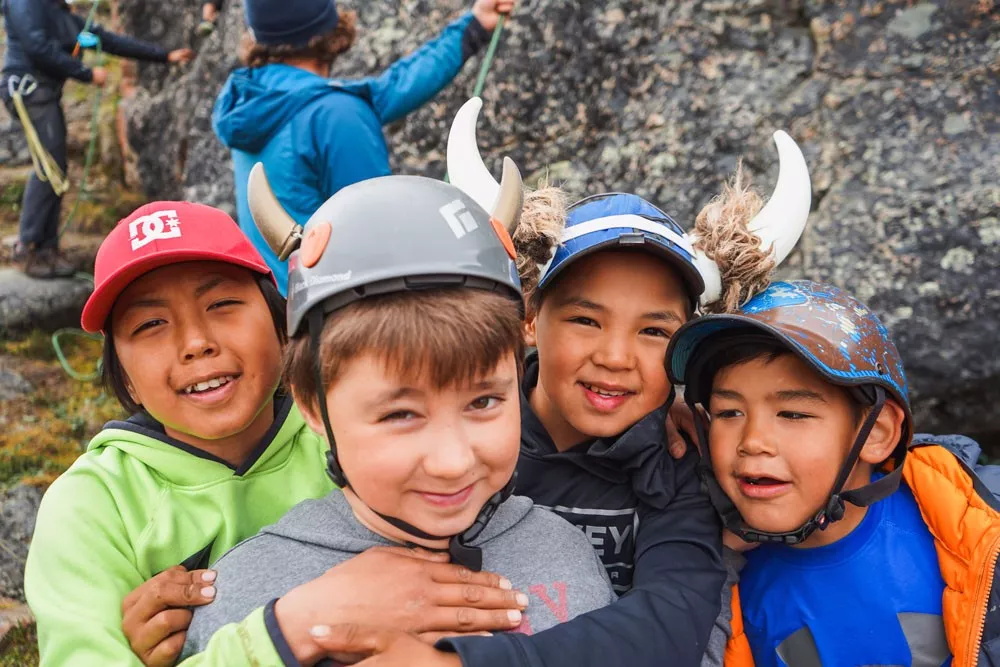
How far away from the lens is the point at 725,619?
233cm

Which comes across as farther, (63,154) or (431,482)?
(63,154)

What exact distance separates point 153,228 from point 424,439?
991 millimetres

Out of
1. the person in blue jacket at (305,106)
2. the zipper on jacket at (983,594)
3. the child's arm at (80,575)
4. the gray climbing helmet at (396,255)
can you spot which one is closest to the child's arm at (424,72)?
the person in blue jacket at (305,106)

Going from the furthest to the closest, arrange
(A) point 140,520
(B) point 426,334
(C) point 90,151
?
1. (C) point 90,151
2. (A) point 140,520
3. (B) point 426,334

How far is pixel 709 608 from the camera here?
2.08 metres

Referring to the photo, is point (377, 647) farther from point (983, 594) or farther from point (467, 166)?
point (983, 594)

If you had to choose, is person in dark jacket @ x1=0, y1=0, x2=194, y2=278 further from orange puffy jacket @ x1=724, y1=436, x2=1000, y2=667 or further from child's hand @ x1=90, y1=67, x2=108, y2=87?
orange puffy jacket @ x1=724, y1=436, x2=1000, y2=667

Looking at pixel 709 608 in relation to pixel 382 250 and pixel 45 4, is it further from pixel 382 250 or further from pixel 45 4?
pixel 45 4

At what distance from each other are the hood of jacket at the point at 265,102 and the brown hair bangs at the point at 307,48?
66 millimetres

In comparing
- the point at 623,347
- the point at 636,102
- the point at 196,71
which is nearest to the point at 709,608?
the point at 623,347

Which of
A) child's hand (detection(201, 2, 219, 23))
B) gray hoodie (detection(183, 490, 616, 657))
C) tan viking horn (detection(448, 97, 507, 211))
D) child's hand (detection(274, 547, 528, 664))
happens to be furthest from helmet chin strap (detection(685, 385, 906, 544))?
child's hand (detection(201, 2, 219, 23))

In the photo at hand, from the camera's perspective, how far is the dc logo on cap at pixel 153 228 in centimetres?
219

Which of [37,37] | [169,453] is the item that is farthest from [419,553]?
[37,37]

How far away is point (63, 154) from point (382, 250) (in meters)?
6.50
